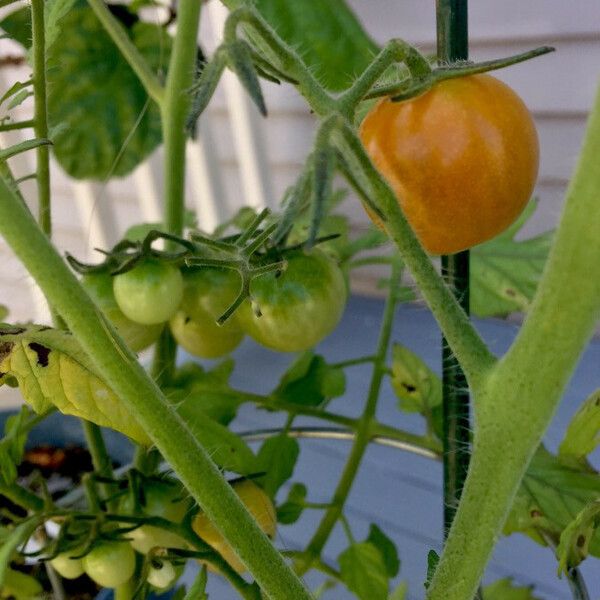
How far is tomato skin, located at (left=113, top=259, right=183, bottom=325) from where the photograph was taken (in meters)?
0.40

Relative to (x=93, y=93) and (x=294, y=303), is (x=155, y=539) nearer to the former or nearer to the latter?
(x=294, y=303)

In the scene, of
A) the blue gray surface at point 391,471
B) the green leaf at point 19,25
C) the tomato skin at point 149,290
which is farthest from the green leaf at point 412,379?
the green leaf at point 19,25

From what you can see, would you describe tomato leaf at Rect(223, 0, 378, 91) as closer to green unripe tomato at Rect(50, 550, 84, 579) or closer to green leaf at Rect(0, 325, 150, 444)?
green leaf at Rect(0, 325, 150, 444)

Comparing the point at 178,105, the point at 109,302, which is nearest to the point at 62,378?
the point at 109,302

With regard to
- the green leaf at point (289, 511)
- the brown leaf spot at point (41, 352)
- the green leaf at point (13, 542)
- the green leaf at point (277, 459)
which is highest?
the brown leaf spot at point (41, 352)

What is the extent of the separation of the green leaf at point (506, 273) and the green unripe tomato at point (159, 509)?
0.26m

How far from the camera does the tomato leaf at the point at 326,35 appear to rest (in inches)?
15.3

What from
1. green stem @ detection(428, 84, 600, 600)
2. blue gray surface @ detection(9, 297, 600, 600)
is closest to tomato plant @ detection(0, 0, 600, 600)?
green stem @ detection(428, 84, 600, 600)

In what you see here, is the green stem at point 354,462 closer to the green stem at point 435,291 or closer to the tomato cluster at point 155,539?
the tomato cluster at point 155,539

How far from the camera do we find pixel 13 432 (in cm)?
44

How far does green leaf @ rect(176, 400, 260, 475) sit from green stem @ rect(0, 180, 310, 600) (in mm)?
165

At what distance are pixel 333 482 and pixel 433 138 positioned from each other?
0.70m

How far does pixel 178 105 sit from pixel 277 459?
0.26m

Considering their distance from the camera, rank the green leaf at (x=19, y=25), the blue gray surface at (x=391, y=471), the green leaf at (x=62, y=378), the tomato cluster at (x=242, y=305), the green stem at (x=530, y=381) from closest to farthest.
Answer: the green stem at (x=530, y=381) < the green leaf at (x=62, y=378) < the tomato cluster at (x=242, y=305) < the green leaf at (x=19, y=25) < the blue gray surface at (x=391, y=471)
